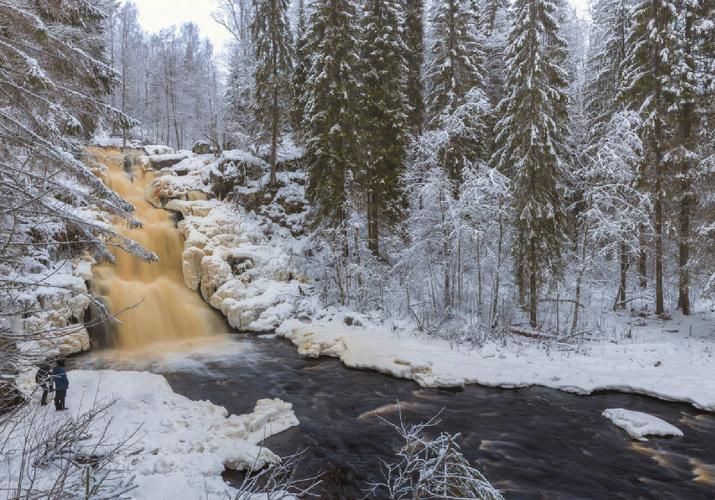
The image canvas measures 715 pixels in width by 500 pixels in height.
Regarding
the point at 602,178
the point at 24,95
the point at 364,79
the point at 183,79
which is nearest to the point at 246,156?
the point at 364,79

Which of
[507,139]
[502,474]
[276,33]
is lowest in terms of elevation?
[502,474]

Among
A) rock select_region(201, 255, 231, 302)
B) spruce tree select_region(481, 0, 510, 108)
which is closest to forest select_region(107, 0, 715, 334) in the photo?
spruce tree select_region(481, 0, 510, 108)

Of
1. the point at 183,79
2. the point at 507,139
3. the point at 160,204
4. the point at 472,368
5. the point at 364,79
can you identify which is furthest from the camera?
the point at 183,79

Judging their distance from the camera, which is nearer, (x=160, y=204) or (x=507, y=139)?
(x=507, y=139)

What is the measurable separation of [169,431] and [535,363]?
10490 millimetres

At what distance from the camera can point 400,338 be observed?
15469mm

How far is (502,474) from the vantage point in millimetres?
7668

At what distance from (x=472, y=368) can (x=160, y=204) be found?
18.6 metres

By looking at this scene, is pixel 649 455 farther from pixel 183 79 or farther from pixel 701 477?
pixel 183 79

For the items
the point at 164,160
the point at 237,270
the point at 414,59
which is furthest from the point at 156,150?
the point at 414,59

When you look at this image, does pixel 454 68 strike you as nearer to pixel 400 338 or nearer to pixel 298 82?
pixel 298 82

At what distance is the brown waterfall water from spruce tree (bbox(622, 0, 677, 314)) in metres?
18.1

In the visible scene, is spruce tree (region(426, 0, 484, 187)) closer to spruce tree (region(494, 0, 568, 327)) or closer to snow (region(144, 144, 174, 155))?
spruce tree (region(494, 0, 568, 327))

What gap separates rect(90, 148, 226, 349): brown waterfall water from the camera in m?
A: 15.7
